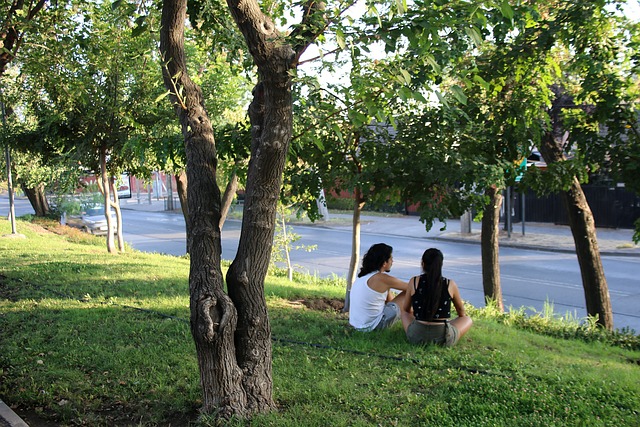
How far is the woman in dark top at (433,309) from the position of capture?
19.0ft

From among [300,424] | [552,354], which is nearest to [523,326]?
[552,354]

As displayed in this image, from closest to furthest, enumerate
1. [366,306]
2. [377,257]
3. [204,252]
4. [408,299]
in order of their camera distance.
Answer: [204,252], [408,299], [366,306], [377,257]

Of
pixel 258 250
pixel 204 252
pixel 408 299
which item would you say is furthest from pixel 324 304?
pixel 204 252

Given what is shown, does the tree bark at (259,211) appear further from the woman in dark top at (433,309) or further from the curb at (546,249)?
the curb at (546,249)

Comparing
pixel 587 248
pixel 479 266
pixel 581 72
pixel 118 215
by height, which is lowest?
pixel 479 266

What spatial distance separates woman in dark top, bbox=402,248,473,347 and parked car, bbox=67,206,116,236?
19.8 metres

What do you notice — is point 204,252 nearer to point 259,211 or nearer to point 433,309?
point 259,211

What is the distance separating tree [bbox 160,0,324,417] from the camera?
396 cm

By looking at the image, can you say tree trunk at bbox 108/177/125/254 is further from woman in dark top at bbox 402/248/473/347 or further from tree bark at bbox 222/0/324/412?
tree bark at bbox 222/0/324/412

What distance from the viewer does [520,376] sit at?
480cm

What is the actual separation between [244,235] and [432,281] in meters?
2.38

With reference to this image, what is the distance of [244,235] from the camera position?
4211 mm

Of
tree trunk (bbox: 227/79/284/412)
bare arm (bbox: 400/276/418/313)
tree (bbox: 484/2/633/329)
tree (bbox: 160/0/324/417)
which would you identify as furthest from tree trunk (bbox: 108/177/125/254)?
tree trunk (bbox: 227/79/284/412)

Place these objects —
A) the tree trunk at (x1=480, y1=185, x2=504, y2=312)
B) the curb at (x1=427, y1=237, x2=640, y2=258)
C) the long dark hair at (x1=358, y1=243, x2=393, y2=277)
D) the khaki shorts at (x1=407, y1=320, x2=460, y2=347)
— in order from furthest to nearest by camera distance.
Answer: the curb at (x1=427, y1=237, x2=640, y2=258) < the tree trunk at (x1=480, y1=185, x2=504, y2=312) < the long dark hair at (x1=358, y1=243, x2=393, y2=277) < the khaki shorts at (x1=407, y1=320, x2=460, y2=347)
